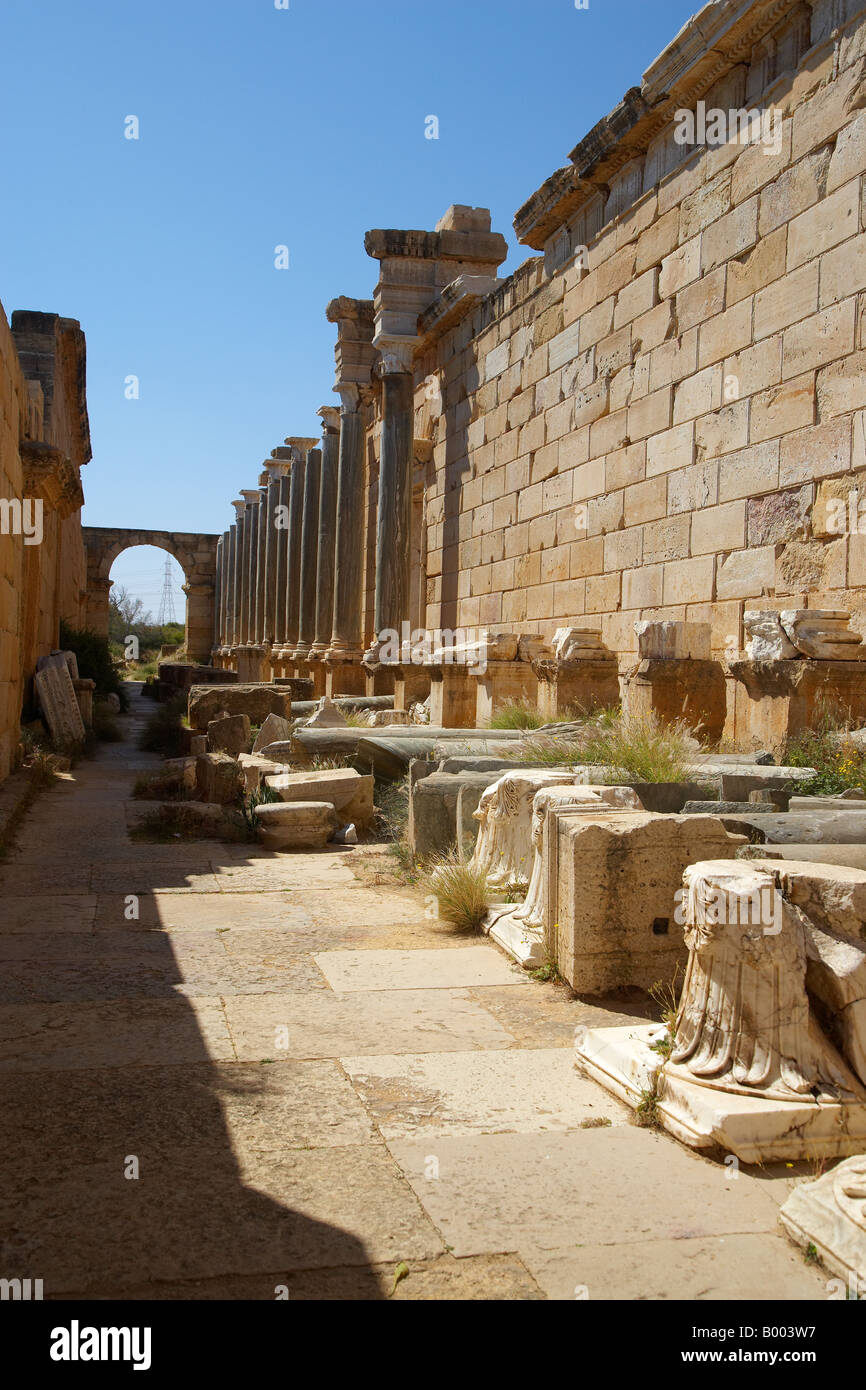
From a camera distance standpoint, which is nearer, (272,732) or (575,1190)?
(575,1190)

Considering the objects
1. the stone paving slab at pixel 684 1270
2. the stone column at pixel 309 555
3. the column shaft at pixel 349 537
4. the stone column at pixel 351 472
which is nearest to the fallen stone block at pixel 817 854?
the stone paving slab at pixel 684 1270

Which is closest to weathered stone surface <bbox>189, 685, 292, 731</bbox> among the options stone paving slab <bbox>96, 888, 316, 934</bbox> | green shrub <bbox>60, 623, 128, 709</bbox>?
green shrub <bbox>60, 623, 128, 709</bbox>

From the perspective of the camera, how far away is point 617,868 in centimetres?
446

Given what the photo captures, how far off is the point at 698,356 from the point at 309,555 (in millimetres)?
17835

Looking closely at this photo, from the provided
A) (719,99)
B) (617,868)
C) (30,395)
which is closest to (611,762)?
(617,868)

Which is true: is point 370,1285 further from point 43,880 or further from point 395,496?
point 395,496

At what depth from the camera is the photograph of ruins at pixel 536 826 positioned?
271 cm

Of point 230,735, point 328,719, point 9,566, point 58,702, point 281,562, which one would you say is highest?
point 281,562

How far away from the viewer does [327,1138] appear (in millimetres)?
3148

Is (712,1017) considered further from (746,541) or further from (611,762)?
(746,541)

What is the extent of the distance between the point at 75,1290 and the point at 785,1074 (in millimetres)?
1915

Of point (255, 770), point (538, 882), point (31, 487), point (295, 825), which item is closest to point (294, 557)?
point (31, 487)

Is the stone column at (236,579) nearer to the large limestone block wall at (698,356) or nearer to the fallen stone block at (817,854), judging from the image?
the large limestone block wall at (698,356)

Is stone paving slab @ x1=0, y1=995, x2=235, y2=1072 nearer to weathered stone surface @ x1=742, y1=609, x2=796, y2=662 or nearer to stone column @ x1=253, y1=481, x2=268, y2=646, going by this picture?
weathered stone surface @ x1=742, y1=609, x2=796, y2=662
